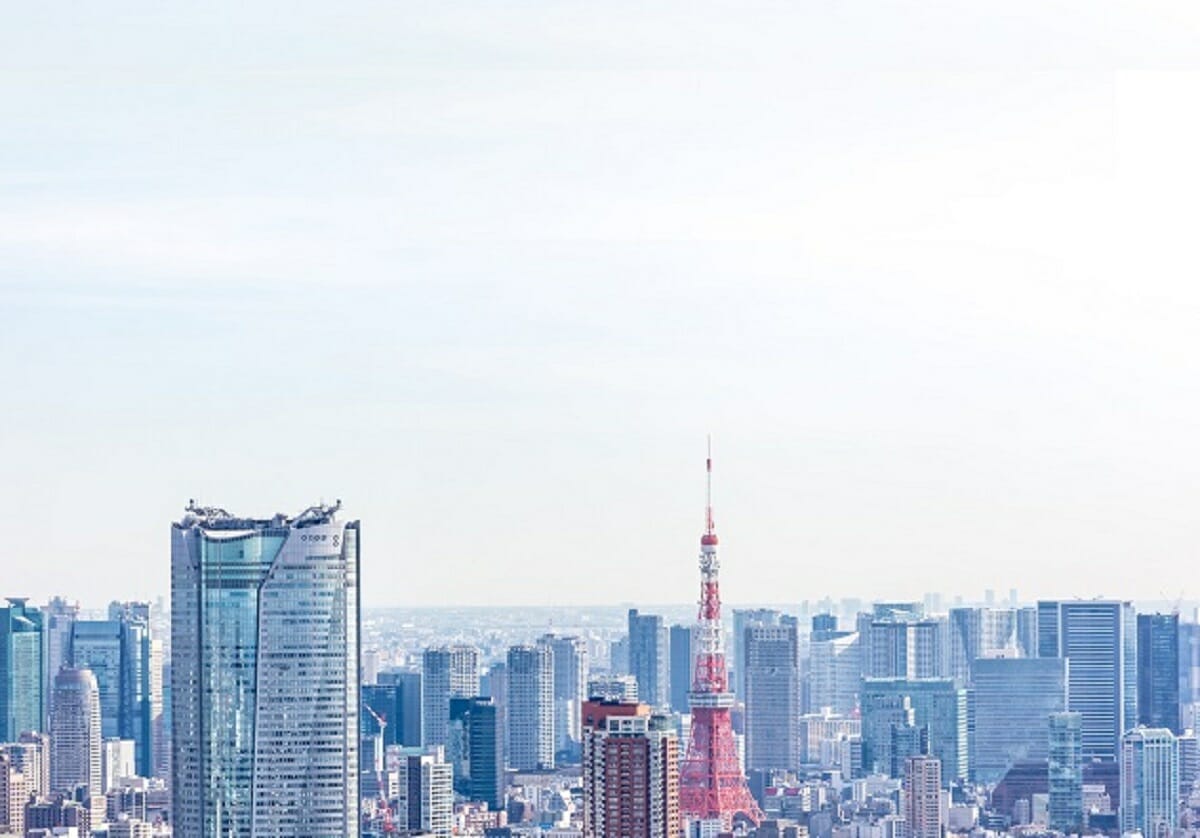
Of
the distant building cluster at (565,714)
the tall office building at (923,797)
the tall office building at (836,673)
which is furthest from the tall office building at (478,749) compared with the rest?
the tall office building at (923,797)

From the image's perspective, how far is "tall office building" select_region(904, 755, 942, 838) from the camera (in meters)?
19.7

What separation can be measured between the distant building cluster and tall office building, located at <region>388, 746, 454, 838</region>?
0.04m

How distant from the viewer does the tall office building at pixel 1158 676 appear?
19.2 metres

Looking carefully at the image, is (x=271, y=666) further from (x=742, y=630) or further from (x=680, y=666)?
(x=680, y=666)

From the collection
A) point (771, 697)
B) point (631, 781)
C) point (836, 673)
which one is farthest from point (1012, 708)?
point (631, 781)

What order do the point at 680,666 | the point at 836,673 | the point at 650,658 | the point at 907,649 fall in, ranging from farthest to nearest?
1. the point at 836,673
2. the point at 907,649
3. the point at 680,666
4. the point at 650,658

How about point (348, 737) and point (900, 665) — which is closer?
point (348, 737)

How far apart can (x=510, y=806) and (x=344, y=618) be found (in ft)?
13.4

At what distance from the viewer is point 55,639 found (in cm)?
2198

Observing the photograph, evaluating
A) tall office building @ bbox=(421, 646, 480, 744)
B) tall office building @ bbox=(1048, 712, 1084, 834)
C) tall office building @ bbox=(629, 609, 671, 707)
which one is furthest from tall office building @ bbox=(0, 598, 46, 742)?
tall office building @ bbox=(1048, 712, 1084, 834)

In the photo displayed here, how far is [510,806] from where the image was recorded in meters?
19.5

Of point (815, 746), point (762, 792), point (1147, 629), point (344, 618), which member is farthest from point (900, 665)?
point (344, 618)

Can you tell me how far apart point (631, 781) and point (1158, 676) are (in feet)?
14.1

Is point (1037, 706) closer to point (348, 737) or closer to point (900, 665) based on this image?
point (900, 665)
